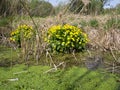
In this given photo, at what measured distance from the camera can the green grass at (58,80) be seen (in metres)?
4.26

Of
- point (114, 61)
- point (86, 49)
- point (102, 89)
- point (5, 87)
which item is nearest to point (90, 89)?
point (102, 89)

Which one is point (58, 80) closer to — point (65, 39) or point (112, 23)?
point (65, 39)

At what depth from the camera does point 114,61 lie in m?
5.96

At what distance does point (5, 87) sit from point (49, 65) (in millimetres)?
1529

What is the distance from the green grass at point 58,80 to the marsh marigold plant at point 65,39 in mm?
1438

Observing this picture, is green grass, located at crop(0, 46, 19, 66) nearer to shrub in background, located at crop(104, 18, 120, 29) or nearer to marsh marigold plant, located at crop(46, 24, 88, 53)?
marsh marigold plant, located at crop(46, 24, 88, 53)

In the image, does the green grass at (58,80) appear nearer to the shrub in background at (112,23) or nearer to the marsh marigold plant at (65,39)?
the marsh marigold plant at (65,39)

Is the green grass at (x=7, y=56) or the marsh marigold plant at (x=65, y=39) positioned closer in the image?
the green grass at (x=7, y=56)

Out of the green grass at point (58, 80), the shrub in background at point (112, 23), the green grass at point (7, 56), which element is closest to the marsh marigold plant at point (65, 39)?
the green grass at point (7, 56)

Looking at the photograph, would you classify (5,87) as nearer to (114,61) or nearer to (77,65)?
(77,65)

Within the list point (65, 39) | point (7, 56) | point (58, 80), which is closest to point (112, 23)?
point (65, 39)

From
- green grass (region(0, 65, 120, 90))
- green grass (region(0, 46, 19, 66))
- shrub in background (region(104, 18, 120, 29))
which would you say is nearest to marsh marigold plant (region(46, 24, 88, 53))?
green grass (region(0, 46, 19, 66))

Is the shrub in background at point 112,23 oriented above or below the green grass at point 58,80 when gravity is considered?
above

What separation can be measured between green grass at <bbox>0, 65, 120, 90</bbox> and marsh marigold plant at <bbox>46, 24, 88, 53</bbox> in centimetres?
144
